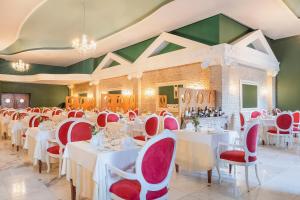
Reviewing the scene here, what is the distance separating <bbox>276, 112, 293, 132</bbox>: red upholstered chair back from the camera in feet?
21.7

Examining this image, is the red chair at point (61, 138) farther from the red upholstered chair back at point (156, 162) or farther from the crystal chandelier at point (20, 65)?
the crystal chandelier at point (20, 65)

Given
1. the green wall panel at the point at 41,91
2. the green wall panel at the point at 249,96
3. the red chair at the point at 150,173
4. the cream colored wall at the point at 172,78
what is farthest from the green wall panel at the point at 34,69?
the red chair at the point at 150,173

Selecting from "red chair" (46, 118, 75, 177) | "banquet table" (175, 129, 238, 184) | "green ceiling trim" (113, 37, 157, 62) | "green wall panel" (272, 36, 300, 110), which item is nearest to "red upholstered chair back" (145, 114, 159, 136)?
"banquet table" (175, 129, 238, 184)

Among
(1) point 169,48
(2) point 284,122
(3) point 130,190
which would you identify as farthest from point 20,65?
Answer: (3) point 130,190

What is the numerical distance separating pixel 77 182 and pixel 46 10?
8215 millimetres

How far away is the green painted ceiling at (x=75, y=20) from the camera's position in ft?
27.8

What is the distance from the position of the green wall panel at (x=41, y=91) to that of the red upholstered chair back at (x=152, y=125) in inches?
642

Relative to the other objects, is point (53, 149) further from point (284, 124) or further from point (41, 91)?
point (41, 91)

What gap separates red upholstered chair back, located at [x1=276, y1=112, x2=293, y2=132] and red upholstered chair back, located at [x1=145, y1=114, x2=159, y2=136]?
12.5ft

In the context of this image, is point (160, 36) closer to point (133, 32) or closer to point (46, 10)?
Answer: point (133, 32)

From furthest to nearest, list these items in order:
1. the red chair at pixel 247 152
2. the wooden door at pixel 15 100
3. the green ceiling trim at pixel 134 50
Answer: the wooden door at pixel 15 100, the green ceiling trim at pixel 134 50, the red chair at pixel 247 152

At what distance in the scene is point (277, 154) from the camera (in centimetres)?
620

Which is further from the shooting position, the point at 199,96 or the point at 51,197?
the point at 199,96

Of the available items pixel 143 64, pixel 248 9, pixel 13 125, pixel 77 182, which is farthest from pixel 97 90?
pixel 77 182
